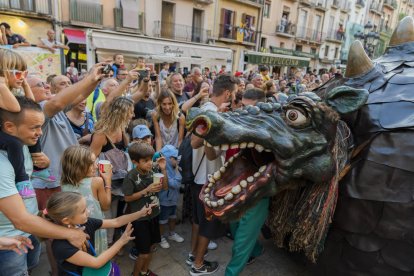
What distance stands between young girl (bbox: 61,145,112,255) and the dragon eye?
5.25 feet

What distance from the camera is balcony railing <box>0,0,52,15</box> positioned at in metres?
14.8

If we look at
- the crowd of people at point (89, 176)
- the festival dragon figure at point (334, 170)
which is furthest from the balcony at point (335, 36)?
the festival dragon figure at point (334, 170)

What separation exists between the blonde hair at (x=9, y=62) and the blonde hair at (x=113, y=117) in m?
0.93

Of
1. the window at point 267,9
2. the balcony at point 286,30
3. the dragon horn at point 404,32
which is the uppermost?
the window at point 267,9

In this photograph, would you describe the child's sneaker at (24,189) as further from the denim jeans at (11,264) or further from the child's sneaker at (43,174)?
the child's sneaker at (43,174)

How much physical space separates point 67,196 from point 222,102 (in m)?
2.01

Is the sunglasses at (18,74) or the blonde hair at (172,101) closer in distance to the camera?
the sunglasses at (18,74)

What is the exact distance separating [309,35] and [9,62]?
34880 millimetres

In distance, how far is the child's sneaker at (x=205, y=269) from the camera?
2947mm

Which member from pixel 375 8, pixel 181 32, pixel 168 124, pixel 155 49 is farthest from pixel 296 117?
pixel 375 8

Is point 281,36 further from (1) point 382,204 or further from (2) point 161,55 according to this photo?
(1) point 382,204

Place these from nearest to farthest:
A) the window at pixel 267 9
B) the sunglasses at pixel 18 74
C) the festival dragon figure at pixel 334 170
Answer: the festival dragon figure at pixel 334 170 < the sunglasses at pixel 18 74 < the window at pixel 267 9

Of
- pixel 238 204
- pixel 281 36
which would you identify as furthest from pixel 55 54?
pixel 281 36

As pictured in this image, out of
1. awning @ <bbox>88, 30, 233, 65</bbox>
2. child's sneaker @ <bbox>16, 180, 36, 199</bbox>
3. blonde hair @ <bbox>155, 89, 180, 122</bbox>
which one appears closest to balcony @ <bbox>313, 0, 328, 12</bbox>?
awning @ <bbox>88, 30, 233, 65</bbox>
